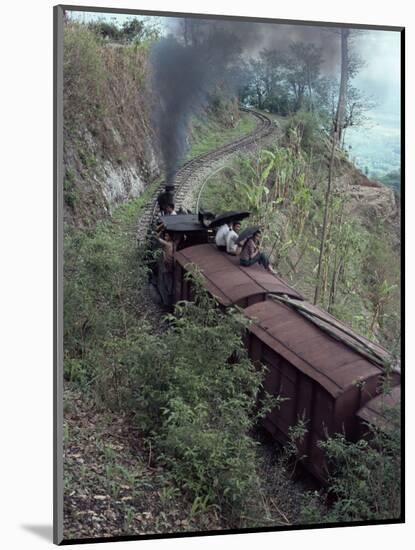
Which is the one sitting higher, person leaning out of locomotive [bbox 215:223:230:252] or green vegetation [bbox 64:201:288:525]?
person leaning out of locomotive [bbox 215:223:230:252]

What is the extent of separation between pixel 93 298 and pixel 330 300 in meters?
1.79

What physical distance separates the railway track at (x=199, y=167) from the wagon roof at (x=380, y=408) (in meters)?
1.95

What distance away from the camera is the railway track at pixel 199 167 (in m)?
8.57

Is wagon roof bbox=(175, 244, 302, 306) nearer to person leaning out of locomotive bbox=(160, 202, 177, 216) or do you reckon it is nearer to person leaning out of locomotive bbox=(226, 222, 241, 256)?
person leaning out of locomotive bbox=(226, 222, 241, 256)

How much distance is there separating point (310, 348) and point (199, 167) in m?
1.50

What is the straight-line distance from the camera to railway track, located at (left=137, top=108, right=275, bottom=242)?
8.57m

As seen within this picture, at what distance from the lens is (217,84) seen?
866 centimetres

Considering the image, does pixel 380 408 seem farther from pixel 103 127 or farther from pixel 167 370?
pixel 103 127

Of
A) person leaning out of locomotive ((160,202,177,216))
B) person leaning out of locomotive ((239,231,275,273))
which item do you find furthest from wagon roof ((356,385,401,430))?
person leaning out of locomotive ((160,202,177,216))

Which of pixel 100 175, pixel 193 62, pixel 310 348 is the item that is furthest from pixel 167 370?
pixel 193 62

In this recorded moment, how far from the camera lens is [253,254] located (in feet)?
29.2

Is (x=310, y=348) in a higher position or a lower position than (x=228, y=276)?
lower

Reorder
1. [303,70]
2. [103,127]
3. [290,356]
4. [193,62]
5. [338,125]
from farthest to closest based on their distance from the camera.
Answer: [338,125] → [303,70] → [290,356] → [193,62] → [103,127]

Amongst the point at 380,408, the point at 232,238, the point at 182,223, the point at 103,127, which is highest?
the point at 103,127
